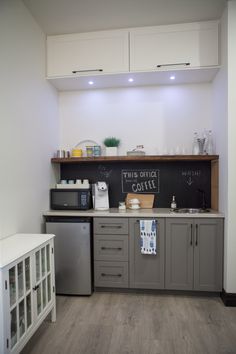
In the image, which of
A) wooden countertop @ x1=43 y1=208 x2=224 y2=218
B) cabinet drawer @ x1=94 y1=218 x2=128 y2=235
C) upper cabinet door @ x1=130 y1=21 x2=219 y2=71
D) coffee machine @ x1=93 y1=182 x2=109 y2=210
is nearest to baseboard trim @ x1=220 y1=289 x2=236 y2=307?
wooden countertop @ x1=43 y1=208 x2=224 y2=218

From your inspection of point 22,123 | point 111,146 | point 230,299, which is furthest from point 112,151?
point 230,299

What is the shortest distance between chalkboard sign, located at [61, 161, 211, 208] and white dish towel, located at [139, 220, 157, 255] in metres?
0.58

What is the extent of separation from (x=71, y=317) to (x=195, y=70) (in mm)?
2854

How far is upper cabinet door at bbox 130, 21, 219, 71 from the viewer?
260 centimetres

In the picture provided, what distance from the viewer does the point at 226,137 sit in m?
2.44

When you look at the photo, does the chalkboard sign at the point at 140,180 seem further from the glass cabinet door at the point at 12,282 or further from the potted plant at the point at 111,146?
the glass cabinet door at the point at 12,282

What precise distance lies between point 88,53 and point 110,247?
88.5 inches

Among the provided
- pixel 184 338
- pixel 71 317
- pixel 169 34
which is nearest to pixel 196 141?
pixel 169 34

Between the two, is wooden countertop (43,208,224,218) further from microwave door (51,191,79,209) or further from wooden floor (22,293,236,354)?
wooden floor (22,293,236,354)

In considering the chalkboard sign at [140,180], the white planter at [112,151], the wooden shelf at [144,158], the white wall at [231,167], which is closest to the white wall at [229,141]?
the white wall at [231,167]

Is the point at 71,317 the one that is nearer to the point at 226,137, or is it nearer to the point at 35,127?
the point at 35,127

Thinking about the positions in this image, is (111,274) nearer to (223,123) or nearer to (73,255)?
(73,255)

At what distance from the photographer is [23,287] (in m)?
1.70

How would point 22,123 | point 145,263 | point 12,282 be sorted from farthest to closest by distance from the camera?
point 145,263
point 22,123
point 12,282
